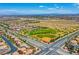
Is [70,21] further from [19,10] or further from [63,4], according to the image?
[19,10]

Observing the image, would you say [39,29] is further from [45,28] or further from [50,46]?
[50,46]

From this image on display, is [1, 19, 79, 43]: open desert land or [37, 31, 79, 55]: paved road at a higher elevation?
[1, 19, 79, 43]: open desert land

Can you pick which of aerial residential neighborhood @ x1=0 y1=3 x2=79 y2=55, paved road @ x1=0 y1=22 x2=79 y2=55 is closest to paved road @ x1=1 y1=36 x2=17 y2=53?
aerial residential neighborhood @ x1=0 y1=3 x2=79 y2=55

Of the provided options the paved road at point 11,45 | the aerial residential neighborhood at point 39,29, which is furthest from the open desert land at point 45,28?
the paved road at point 11,45

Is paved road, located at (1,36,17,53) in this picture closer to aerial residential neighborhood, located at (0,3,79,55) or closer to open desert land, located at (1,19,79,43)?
aerial residential neighborhood, located at (0,3,79,55)

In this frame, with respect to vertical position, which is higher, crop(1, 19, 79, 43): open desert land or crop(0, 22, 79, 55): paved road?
crop(1, 19, 79, 43): open desert land

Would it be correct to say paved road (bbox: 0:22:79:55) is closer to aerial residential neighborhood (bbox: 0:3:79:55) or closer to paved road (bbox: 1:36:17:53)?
aerial residential neighborhood (bbox: 0:3:79:55)

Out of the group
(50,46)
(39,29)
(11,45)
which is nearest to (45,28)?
(39,29)

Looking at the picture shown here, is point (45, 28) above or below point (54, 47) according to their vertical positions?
above

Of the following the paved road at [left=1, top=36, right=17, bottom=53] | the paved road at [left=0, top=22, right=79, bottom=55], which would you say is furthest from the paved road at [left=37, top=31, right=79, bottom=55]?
the paved road at [left=1, top=36, right=17, bottom=53]

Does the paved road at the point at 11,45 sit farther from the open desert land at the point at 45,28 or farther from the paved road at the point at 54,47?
the paved road at the point at 54,47

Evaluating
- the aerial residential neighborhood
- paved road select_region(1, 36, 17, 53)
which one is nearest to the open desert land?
the aerial residential neighborhood

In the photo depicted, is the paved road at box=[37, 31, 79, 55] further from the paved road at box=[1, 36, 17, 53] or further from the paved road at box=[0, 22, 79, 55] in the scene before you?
the paved road at box=[1, 36, 17, 53]
